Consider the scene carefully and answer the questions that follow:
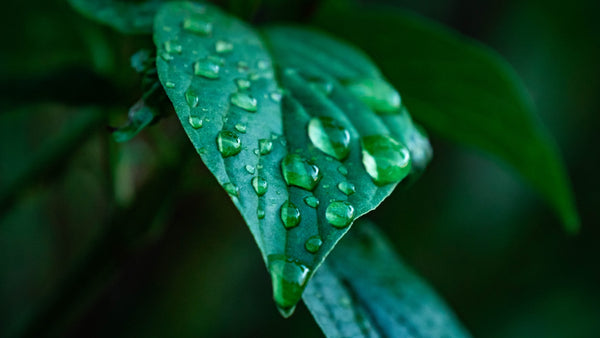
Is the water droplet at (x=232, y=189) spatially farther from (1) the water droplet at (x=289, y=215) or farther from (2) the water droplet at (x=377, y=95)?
(2) the water droplet at (x=377, y=95)

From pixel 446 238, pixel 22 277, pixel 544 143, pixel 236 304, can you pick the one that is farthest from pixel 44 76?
pixel 446 238

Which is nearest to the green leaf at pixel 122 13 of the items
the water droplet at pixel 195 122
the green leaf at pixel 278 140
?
the green leaf at pixel 278 140

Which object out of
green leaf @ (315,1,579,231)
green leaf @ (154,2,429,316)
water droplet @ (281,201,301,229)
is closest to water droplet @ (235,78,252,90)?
green leaf @ (154,2,429,316)

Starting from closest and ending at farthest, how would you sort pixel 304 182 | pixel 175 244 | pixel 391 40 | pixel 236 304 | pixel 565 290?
pixel 304 182
pixel 391 40
pixel 175 244
pixel 236 304
pixel 565 290

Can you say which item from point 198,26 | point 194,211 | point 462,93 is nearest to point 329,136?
point 198,26

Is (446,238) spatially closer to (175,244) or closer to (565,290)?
(565,290)

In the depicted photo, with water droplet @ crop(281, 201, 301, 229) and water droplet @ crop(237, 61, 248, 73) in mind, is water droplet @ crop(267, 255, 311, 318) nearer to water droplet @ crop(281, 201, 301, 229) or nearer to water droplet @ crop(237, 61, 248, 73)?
water droplet @ crop(281, 201, 301, 229)
